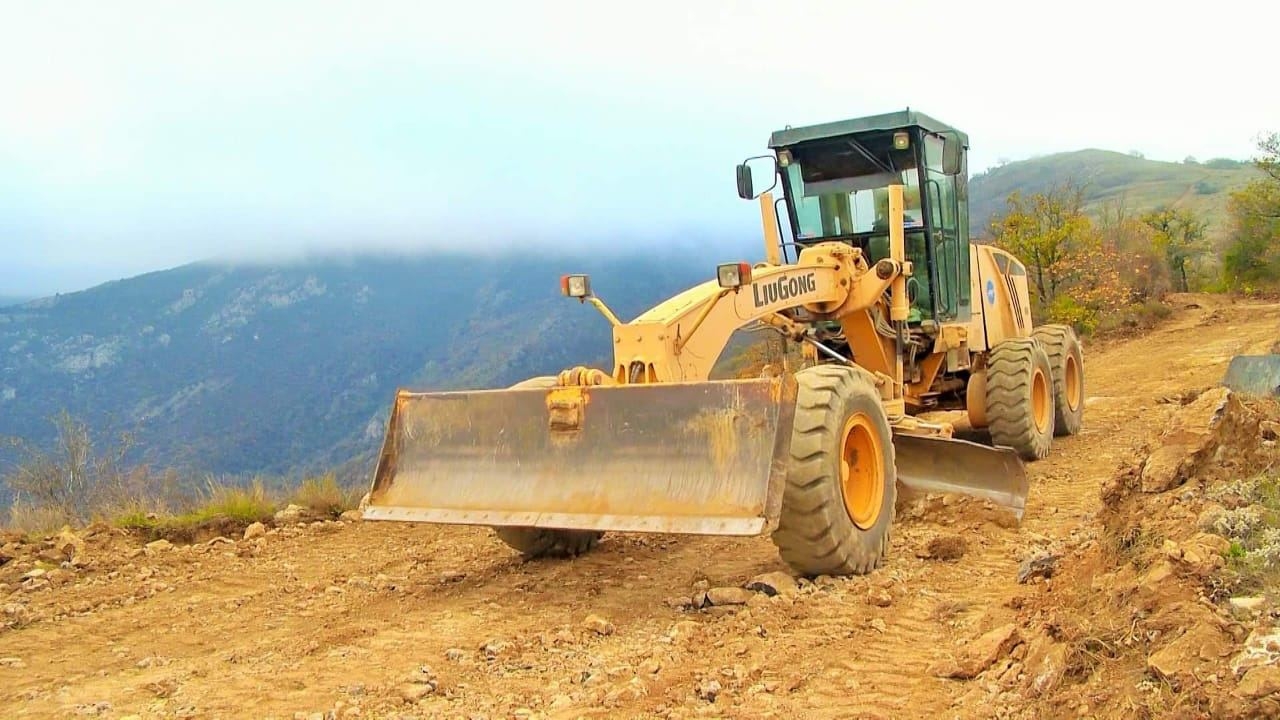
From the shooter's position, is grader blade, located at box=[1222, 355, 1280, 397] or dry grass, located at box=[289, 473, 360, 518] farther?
dry grass, located at box=[289, 473, 360, 518]

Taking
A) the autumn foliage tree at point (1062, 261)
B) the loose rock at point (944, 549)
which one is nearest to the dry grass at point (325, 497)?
the loose rock at point (944, 549)

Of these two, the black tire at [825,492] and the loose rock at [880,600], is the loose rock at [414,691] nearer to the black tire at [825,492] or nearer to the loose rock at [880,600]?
the black tire at [825,492]

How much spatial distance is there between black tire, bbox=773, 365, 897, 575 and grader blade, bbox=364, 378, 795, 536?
0.59 ft

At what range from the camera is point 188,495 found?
9273mm

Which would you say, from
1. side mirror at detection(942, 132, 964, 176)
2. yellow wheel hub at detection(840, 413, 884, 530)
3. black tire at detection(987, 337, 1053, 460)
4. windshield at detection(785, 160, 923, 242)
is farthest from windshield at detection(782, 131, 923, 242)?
yellow wheel hub at detection(840, 413, 884, 530)

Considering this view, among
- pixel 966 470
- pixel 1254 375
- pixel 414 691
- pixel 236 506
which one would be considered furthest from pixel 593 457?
pixel 1254 375

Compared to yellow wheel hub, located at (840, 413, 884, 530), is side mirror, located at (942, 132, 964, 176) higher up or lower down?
higher up

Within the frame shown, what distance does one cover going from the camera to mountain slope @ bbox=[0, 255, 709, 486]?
52.3 metres

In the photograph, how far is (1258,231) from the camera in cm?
2905

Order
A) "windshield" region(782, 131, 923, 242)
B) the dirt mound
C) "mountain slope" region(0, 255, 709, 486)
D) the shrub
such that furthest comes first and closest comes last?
"mountain slope" region(0, 255, 709, 486) → "windshield" region(782, 131, 923, 242) → the shrub → the dirt mound

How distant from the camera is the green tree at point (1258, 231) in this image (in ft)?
93.7

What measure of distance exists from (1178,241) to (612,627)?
3467 centimetres

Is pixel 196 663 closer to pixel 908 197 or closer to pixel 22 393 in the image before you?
pixel 908 197

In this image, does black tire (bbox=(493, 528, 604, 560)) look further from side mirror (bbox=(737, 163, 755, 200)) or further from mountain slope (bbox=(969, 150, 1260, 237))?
mountain slope (bbox=(969, 150, 1260, 237))
